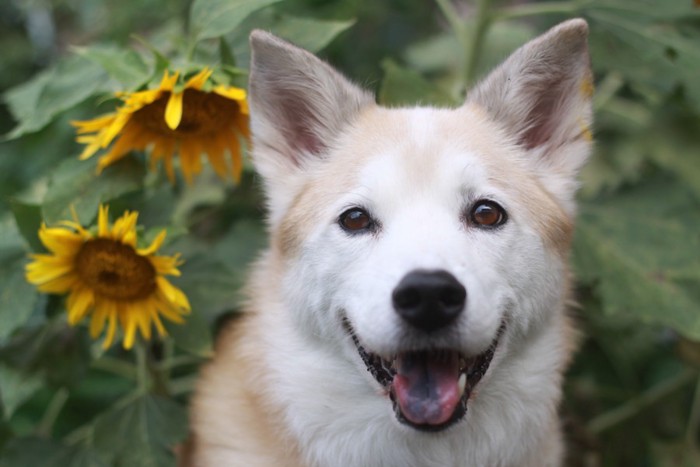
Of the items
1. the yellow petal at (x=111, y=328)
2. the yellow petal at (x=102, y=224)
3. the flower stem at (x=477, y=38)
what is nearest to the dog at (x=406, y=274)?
the yellow petal at (x=111, y=328)

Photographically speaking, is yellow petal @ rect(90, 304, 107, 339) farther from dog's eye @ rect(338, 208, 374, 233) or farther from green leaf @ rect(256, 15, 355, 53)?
green leaf @ rect(256, 15, 355, 53)

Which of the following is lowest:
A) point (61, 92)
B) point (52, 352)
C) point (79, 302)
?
point (52, 352)

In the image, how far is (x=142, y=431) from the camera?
285 cm

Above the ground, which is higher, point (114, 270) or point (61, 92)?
point (61, 92)

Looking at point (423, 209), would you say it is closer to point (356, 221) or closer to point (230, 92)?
point (356, 221)

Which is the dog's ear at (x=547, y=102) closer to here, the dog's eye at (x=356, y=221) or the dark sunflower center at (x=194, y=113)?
the dog's eye at (x=356, y=221)

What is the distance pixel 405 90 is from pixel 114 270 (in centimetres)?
138

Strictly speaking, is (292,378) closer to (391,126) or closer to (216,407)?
(216,407)

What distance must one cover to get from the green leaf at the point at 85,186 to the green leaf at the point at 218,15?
507 mm

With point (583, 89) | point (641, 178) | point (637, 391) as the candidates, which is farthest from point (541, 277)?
point (637, 391)

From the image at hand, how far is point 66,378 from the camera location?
9.51 feet

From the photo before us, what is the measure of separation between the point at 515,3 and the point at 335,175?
4652mm

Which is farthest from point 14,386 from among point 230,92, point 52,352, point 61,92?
point 230,92

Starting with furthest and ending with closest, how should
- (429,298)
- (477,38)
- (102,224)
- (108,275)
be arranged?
(477,38) → (108,275) → (102,224) → (429,298)
